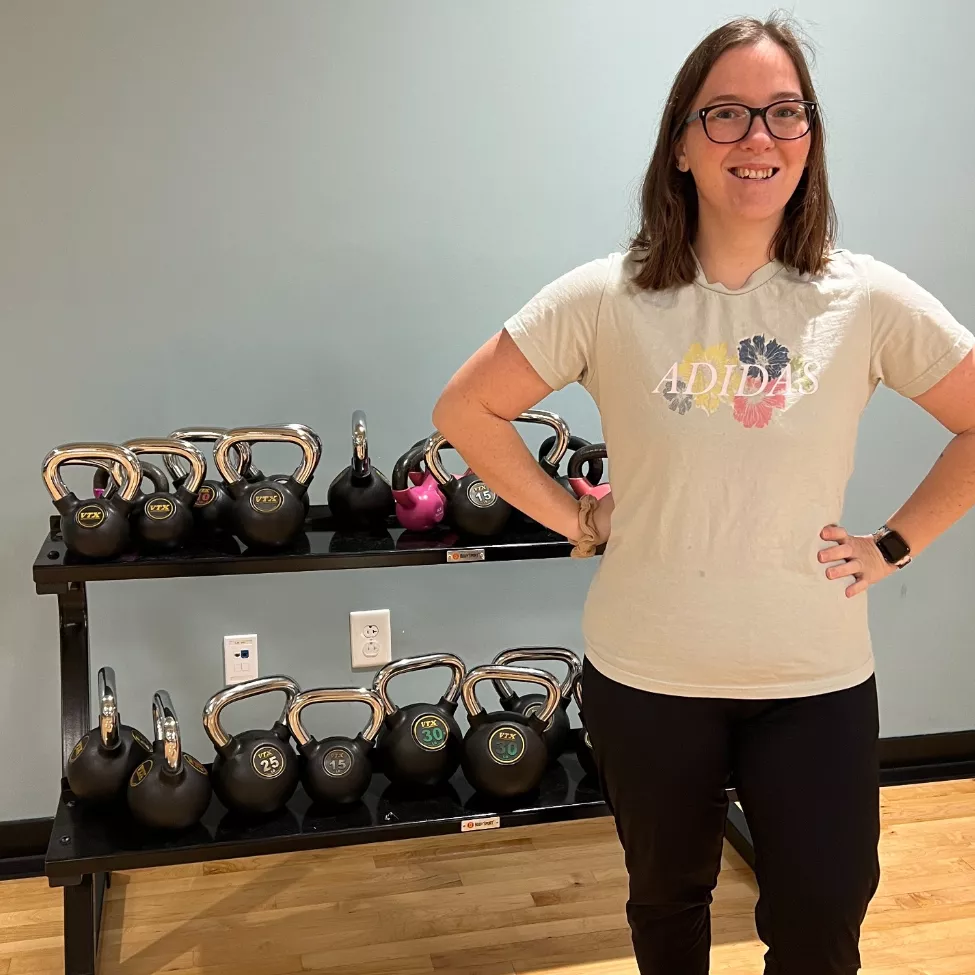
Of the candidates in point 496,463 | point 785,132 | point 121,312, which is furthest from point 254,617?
point 785,132

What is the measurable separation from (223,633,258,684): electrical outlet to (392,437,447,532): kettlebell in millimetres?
581

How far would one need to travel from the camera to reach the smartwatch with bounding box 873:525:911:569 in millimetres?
1569

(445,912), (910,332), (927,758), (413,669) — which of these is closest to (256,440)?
(413,669)

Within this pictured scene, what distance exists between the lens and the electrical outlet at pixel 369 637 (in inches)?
97.0

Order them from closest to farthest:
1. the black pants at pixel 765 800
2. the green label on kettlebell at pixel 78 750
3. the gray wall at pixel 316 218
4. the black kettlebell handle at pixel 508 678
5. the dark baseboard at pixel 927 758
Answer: the black pants at pixel 765 800
the green label on kettlebell at pixel 78 750
the black kettlebell handle at pixel 508 678
the gray wall at pixel 316 218
the dark baseboard at pixel 927 758

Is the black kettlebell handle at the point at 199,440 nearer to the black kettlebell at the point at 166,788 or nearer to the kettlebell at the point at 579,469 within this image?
the black kettlebell at the point at 166,788

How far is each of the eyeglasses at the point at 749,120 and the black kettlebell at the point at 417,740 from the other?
1175mm

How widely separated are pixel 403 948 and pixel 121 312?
57.3 inches

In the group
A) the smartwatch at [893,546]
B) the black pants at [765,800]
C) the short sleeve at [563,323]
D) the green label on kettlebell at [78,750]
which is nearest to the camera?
the black pants at [765,800]

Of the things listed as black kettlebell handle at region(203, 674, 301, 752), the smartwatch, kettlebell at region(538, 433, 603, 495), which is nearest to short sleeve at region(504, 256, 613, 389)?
the smartwatch

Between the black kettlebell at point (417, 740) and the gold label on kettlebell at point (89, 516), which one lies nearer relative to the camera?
the gold label on kettlebell at point (89, 516)

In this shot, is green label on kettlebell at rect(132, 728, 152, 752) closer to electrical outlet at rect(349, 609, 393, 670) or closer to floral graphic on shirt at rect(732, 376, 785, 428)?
electrical outlet at rect(349, 609, 393, 670)

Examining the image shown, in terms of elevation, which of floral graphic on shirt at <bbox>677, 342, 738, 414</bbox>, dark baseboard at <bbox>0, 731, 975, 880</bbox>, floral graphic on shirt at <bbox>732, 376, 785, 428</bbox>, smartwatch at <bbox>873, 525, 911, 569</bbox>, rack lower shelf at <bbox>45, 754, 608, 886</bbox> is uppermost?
floral graphic on shirt at <bbox>677, 342, 738, 414</bbox>

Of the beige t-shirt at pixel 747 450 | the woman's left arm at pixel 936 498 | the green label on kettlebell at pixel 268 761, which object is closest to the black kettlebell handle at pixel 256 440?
the green label on kettlebell at pixel 268 761
